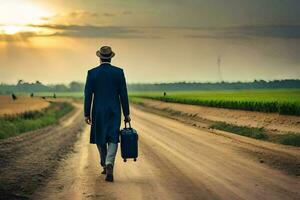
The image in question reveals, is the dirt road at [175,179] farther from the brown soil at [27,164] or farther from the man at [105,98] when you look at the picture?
the man at [105,98]

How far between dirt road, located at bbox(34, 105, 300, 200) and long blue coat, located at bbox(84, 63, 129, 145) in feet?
3.16

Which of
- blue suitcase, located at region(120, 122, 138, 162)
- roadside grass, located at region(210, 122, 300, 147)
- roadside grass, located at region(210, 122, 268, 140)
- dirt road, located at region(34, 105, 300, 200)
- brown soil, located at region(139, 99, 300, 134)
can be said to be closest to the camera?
dirt road, located at region(34, 105, 300, 200)

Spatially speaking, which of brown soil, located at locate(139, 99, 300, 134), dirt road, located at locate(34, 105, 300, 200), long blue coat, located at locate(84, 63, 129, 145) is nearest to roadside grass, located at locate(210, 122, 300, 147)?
brown soil, located at locate(139, 99, 300, 134)

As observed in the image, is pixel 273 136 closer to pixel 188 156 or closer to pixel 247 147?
pixel 247 147

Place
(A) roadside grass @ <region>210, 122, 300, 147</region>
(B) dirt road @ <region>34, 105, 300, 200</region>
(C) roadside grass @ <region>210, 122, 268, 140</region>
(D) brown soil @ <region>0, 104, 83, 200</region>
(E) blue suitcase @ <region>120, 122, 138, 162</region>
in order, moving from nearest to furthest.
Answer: (B) dirt road @ <region>34, 105, 300, 200</region>
(D) brown soil @ <region>0, 104, 83, 200</region>
(E) blue suitcase @ <region>120, 122, 138, 162</region>
(A) roadside grass @ <region>210, 122, 300, 147</region>
(C) roadside grass @ <region>210, 122, 268, 140</region>

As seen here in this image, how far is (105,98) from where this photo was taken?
11602 millimetres

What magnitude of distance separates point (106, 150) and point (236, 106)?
30.6 meters

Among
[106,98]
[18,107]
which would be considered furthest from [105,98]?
[18,107]

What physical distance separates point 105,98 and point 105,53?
0.92m

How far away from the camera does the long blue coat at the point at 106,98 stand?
11.5 meters

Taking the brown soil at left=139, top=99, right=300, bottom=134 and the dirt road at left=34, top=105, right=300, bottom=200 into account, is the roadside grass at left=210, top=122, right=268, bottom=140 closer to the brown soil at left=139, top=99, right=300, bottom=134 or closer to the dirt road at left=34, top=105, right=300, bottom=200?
the brown soil at left=139, top=99, right=300, bottom=134

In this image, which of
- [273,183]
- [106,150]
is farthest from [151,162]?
[273,183]

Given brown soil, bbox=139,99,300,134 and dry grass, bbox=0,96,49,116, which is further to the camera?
dry grass, bbox=0,96,49,116

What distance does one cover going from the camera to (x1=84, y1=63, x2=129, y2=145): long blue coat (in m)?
11.5
